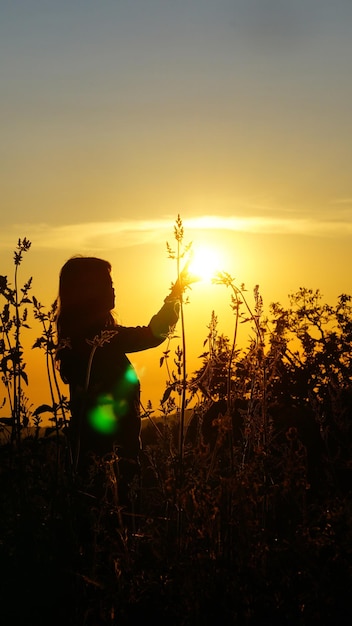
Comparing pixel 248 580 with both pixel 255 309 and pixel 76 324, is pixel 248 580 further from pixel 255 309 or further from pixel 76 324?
pixel 76 324

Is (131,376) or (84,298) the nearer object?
(131,376)

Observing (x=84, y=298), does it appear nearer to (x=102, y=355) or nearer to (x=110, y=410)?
(x=102, y=355)

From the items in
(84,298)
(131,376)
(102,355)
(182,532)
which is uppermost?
(84,298)

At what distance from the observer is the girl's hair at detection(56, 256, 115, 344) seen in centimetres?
665

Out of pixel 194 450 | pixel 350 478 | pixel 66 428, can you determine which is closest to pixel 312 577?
pixel 194 450

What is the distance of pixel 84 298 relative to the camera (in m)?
6.73

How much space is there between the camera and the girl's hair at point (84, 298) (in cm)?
665

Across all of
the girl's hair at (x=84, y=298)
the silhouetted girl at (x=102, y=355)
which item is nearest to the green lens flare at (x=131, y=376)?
the silhouetted girl at (x=102, y=355)

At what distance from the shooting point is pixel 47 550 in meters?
4.01

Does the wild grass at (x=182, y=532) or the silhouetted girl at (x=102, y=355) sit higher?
the silhouetted girl at (x=102, y=355)

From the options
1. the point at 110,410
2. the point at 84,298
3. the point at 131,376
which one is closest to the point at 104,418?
the point at 110,410

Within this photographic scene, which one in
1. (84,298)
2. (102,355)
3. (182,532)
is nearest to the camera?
(182,532)

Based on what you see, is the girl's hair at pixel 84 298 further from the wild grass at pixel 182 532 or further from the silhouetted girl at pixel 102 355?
the wild grass at pixel 182 532

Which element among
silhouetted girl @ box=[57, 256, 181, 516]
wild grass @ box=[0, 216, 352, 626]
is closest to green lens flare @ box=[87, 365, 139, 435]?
silhouetted girl @ box=[57, 256, 181, 516]
